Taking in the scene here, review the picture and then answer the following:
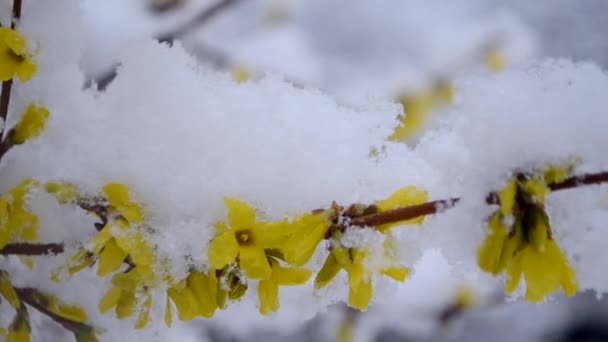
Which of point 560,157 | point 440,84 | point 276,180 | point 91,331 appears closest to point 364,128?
point 276,180

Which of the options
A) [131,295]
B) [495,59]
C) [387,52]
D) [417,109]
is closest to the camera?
[131,295]

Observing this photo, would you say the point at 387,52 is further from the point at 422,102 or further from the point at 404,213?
the point at 404,213

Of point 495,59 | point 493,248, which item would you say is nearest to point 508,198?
point 493,248

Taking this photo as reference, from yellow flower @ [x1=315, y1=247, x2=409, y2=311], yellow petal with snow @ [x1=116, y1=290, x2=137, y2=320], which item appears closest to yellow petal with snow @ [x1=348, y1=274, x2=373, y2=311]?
yellow flower @ [x1=315, y1=247, x2=409, y2=311]

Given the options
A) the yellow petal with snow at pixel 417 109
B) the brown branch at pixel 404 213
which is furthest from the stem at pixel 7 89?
the yellow petal with snow at pixel 417 109

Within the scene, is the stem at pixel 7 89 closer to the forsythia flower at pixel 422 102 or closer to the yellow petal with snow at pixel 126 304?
the yellow petal with snow at pixel 126 304
